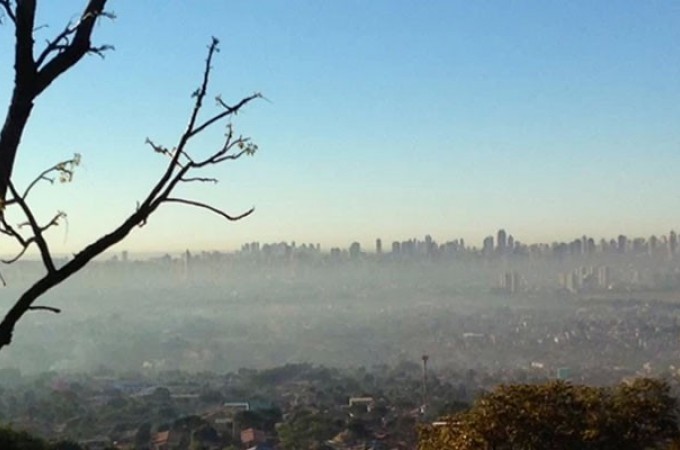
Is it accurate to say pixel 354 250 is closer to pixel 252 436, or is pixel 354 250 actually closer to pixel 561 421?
pixel 252 436

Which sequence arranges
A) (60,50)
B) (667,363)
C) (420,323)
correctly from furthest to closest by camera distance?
1. (420,323)
2. (667,363)
3. (60,50)

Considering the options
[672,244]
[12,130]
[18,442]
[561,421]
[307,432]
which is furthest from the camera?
[672,244]

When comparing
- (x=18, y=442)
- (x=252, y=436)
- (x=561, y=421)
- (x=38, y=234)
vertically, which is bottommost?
(x=252, y=436)

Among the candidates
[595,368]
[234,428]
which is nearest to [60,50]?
[234,428]

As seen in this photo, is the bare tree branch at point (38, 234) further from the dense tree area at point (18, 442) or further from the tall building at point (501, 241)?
the tall building at point (501, 241)

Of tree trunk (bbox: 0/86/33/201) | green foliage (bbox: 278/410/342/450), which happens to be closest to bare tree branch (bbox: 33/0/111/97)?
tree trunk (bbox: 0/86/33/201)

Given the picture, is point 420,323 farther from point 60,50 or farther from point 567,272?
point 60,50

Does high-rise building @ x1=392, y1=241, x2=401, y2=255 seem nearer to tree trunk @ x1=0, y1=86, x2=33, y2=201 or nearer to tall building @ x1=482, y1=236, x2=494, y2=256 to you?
tall building @ x1=482, y1=236, x2=494, y2=256

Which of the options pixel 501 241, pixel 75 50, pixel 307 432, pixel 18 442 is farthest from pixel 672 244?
pixel 75 50
